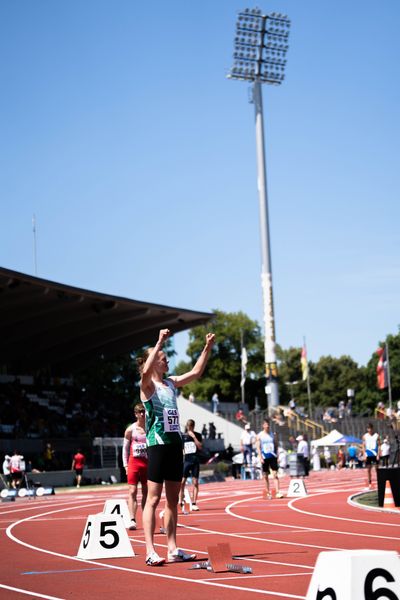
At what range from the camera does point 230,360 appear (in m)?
99.6

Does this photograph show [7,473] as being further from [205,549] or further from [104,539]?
[104,539]

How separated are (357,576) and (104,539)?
5.48m

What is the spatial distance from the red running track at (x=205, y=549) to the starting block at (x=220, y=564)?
99 millimetres


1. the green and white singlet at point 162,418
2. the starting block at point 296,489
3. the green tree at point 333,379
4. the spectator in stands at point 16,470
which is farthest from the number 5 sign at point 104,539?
the green tree at point 333,379

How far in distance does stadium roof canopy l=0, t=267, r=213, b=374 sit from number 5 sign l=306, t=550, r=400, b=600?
38.3 m

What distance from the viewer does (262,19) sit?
66.0m

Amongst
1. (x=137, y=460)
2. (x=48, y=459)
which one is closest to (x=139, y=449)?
(x=137, y=460)

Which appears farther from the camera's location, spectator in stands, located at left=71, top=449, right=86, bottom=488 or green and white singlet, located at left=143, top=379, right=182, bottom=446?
spectator in stands, located at left=71, top=449, right=86, bottom=488

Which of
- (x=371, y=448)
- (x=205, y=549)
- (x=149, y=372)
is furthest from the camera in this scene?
(x=371, y=448)

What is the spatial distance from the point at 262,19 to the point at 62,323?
25022 millimetres

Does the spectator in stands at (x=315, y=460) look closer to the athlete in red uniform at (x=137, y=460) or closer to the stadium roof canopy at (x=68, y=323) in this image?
the stadium roof canopy at (x=68, y=323)

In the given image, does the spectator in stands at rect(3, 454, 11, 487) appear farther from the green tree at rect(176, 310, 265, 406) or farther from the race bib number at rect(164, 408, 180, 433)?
the green tree at rect(176, 310, 265, 406)

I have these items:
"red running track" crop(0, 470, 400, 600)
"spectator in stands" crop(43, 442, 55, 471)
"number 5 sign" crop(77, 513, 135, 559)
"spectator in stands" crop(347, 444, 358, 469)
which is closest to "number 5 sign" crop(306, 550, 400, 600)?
"red running track" crop(0, 470, 400, 600)

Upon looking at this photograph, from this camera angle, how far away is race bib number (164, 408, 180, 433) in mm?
9375
